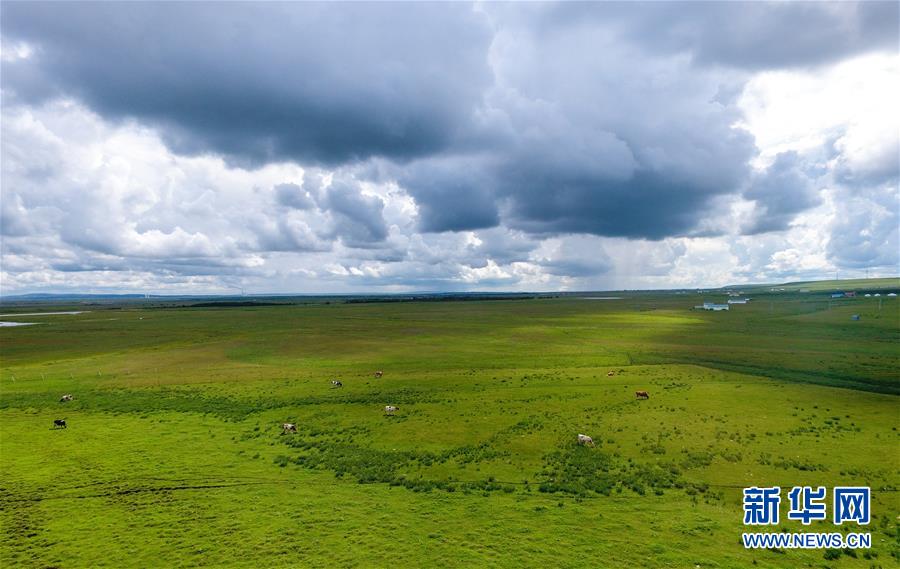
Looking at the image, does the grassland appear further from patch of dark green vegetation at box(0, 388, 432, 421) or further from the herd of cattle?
the herd of cattle

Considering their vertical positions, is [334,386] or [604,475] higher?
[604,475]

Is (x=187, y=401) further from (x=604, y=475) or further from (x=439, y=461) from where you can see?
(x=604, y=475)

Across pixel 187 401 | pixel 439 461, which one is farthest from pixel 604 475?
pixel 187 401

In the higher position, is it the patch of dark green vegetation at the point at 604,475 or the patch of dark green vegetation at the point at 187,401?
the patch of dark green vegetation at the point at 604,475

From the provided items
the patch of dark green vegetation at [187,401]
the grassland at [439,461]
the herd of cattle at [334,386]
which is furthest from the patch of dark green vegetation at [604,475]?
the patch of dark green vegetation at [187,401]

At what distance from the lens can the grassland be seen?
1788 cm

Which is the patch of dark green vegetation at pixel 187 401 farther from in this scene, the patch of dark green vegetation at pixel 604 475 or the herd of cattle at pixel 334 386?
the patch of dark green vegetation at pixel 604 475

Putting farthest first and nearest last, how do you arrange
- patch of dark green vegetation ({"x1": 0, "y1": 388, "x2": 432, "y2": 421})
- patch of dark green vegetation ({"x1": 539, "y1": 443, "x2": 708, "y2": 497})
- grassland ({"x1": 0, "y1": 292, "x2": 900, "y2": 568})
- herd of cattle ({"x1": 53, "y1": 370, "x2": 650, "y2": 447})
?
patch of dark green vegetation ({"x1": 0, "y1": 388, "x2": 432, "y2": 421}), herd of cattle ({"x1": 53, "y1": 370, "x2": 650, "y2": 447}), patch of dark green vegetation ({"x1": 539, "y1": 443, "x2": 708, "y2": 497}), grassland ({"x1": 0, "y1": 292, "x2": 900, "y2": 568})

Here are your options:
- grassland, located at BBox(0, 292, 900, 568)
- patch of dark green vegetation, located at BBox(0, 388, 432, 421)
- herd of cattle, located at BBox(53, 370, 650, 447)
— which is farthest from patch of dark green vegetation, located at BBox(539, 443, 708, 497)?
patch of dark green vegetation, located at BBox(0, 388, 432, 421)

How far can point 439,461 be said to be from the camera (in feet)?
87.1

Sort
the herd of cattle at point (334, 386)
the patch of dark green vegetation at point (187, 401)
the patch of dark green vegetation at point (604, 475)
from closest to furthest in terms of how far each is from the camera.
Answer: the patch of dark green vegetation at point (604, 475), the herd of cattle at point (334, 386), the patch of dark green vegetation at point (187, 401)

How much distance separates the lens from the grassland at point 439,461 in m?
17.9

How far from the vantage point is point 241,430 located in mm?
33219

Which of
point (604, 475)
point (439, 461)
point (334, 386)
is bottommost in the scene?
Answer: point (334, 386)
